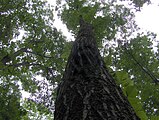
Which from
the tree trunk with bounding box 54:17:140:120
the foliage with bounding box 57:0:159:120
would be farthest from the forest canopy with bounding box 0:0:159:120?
the tree trunk with bounding box 54:17:140:120

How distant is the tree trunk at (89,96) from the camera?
77.3 inches

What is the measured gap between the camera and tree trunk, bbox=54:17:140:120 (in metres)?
1.96

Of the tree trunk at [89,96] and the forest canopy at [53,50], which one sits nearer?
the tree trunk at [89,96]

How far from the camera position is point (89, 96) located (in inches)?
86.7

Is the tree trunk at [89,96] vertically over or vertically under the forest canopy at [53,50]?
under

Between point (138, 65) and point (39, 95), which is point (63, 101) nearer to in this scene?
point (138, 65)

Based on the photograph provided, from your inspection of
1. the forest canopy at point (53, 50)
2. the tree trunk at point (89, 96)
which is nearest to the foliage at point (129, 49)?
the forest canopy at point (53, 50)

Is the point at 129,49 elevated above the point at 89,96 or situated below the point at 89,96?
above

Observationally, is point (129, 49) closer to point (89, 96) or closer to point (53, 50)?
point (53, 50)

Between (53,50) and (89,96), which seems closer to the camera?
(89,96)

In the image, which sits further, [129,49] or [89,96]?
[129,49]

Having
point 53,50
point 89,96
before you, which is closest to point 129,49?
point 53,50

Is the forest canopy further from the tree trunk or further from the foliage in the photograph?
the tree trunk

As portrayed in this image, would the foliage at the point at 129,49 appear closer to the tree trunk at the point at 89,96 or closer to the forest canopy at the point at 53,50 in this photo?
the forest canopy at the point at 53,50
